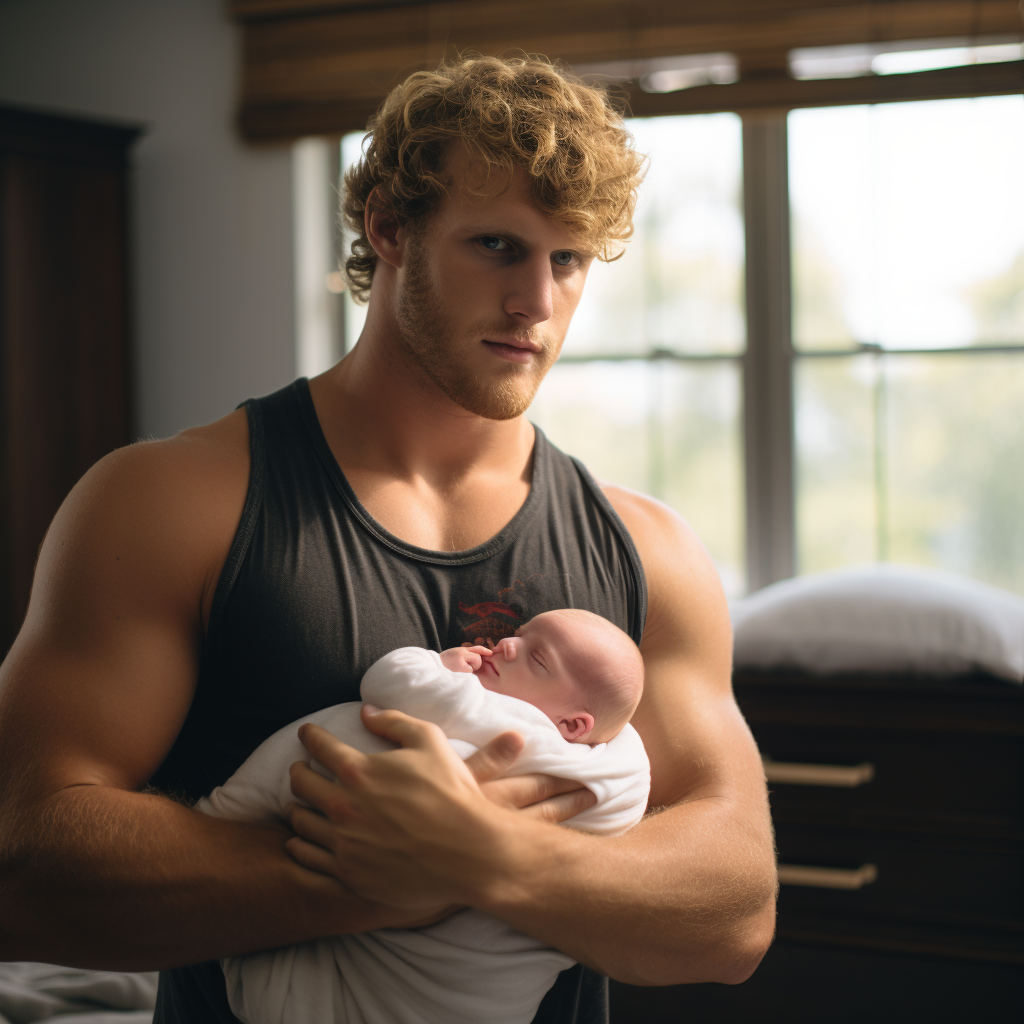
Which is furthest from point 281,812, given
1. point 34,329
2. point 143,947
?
point 34,329

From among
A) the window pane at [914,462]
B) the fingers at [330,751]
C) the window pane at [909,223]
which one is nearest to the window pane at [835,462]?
the window pane at [914,462]

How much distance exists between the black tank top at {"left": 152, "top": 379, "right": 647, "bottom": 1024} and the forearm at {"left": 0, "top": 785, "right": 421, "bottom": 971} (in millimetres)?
153

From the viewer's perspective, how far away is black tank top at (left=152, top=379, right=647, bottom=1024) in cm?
105

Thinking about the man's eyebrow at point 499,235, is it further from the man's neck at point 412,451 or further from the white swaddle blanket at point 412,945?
the white swaddle blanket at point 412,945

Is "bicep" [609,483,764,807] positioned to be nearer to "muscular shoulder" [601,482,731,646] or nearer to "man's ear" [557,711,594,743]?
"muscular shoulder" [601,482,731,646]

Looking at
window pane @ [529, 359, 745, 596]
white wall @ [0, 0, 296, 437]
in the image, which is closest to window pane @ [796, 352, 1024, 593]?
window pane @ [529, 359, 745, 596]

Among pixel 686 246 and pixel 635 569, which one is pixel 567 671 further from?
pixel 686 246

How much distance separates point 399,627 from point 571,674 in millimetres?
201

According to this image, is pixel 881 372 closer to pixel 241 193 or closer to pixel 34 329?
pixel 241 193

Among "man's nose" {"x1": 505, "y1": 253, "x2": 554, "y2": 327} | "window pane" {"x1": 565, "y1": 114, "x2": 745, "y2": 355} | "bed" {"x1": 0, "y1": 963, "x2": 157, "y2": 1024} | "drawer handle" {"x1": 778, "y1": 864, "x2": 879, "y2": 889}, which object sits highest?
"window pane" {"x1": 565, "y1": 114, "x2": 745, "y2": 355}

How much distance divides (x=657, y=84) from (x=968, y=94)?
0.84 m

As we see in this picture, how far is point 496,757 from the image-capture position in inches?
39.2

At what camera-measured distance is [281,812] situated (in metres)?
1.01

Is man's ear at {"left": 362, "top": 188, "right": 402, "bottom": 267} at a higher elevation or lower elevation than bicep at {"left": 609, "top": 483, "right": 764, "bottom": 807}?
higher
